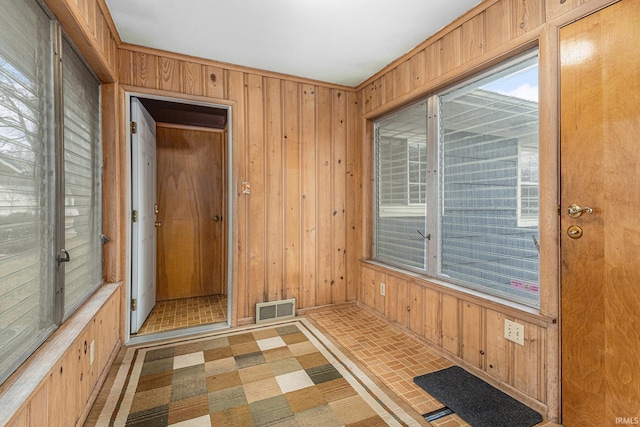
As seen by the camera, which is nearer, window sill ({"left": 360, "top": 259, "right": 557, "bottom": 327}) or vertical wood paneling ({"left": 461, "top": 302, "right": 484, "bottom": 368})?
window sill ({"left": 360, "top": 259, "right": 557, "bottom": 327})

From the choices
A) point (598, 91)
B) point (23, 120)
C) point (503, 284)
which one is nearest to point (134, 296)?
point (23, 120)

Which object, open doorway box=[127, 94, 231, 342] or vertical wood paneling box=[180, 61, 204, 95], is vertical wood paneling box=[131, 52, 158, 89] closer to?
vertical wood paneling box=[180, 61, 204, 95]

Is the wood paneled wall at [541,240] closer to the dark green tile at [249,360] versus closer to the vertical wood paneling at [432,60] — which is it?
the vertical wood paneling at [432,60]

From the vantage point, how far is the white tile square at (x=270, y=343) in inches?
98.5

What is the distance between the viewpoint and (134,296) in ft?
8.87

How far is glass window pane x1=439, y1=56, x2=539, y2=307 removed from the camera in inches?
72.8

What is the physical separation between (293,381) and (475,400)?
110cm

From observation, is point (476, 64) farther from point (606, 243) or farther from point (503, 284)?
point (503, 284)

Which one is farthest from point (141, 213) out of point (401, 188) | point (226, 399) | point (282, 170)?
point (401, 188)

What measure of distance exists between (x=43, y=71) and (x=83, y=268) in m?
1.16

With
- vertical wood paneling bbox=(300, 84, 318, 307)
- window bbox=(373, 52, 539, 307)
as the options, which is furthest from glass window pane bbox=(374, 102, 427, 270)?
vertical wood paneling bbox=(300, 84, 318, 307)

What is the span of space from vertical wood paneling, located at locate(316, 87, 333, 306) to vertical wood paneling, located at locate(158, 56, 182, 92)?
135 centimetres

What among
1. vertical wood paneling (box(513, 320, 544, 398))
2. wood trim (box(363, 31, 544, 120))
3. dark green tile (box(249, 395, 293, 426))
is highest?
wood trim (box(363, 31, 544, 120))

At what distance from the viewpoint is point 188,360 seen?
230cm
